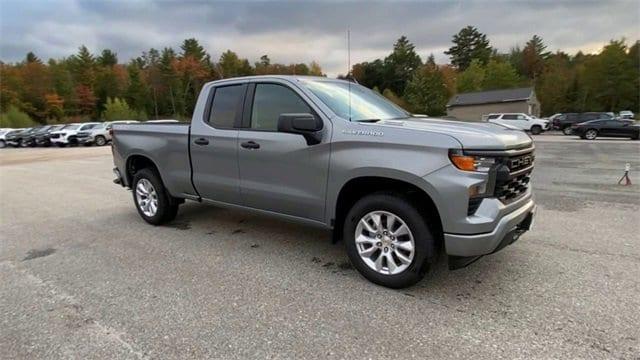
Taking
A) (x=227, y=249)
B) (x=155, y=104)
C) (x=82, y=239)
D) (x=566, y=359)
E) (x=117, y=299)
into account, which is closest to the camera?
(x=566, y=359)

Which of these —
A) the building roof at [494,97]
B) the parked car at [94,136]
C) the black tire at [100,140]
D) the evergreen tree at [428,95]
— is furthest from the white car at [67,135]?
the building roof at [494,97]

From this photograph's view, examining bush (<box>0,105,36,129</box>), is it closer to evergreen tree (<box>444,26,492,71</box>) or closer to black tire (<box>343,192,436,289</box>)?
black tire (<box>343,192,436,289</box>)

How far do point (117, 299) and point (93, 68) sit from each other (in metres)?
86.2

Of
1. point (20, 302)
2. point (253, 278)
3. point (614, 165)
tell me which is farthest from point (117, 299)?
point (614, 165)

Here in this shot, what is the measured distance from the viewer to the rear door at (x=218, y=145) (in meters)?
4.82

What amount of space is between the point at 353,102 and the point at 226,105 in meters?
1.54

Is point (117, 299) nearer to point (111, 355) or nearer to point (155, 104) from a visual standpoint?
point (111, 355)

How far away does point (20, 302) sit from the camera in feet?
12.1

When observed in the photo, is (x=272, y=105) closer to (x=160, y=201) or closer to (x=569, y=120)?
(x=160, y=201)

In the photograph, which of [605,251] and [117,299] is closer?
[117,299]

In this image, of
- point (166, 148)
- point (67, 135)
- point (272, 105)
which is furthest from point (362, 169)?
point (67, 135)

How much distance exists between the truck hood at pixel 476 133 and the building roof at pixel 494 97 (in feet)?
181

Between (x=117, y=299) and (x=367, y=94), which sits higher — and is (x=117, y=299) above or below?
below

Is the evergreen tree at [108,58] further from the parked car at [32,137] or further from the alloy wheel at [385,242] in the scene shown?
the alloy wheel at [385,242]
